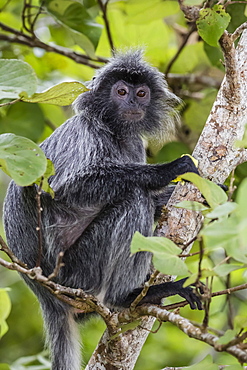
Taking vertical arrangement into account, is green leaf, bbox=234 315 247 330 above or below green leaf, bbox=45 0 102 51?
below

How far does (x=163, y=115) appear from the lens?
14.5 feet

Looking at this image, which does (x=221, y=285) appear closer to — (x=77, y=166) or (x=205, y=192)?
(x=77, y=166)

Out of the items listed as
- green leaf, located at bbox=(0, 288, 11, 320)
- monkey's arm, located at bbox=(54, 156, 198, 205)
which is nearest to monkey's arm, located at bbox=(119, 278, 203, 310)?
monkey's arm, located at bbox=(54, 156, 198, 205)

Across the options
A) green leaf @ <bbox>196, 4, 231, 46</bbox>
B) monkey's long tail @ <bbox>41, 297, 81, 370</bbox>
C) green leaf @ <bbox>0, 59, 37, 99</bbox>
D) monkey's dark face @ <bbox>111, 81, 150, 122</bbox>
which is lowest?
monkey's long tail @ <bbox>41, 297, 81, 370</bbox>

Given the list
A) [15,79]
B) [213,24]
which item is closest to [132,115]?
[213,24]

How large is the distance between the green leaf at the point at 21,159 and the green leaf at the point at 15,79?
0.63 feet

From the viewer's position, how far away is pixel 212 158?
3.10 meters

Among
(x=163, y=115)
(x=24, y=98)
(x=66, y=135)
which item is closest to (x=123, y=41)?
(x=163, y=115)

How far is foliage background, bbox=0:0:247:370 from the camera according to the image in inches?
174

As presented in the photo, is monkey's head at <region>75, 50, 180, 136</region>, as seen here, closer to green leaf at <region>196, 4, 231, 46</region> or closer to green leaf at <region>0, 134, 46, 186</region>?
green leaf at <region>196, 4, 231, 46</region>

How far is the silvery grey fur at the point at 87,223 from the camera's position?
323 centimetres

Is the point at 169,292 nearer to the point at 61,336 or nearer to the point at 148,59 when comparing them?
the point at 61,336

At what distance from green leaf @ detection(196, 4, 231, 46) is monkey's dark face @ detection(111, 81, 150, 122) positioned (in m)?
1.29

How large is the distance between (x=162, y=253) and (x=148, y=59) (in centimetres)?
323
